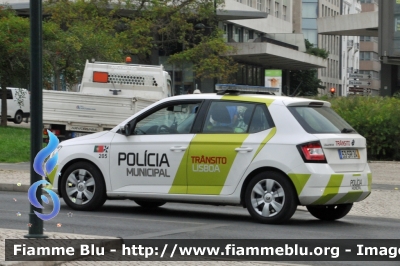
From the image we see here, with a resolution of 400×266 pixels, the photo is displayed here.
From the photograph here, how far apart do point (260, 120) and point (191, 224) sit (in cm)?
169

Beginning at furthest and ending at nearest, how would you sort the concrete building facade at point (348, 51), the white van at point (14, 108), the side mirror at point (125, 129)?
the concrete building facade at point (348, 51)
the white van at point (14, 108)
the side mirror at point (125, 129)

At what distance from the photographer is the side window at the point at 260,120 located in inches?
474

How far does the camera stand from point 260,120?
477 inches

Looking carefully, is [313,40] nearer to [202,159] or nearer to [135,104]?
[135,104]

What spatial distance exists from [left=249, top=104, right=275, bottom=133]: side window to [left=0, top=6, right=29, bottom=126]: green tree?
25.0m

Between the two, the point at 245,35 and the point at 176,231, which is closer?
the point at 176,231

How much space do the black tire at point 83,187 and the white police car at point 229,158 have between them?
0.01 m

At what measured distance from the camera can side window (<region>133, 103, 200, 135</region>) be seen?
494 inches

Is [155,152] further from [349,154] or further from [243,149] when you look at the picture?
[349,154]

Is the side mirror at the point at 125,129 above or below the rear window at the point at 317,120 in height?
below

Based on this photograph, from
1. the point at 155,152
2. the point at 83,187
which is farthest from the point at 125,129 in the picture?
the point at 83,187

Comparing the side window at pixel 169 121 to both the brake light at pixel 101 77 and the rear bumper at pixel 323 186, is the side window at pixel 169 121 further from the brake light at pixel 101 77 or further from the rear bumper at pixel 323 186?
the brake light at pixel 101 77

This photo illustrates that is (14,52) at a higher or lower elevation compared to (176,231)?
higher

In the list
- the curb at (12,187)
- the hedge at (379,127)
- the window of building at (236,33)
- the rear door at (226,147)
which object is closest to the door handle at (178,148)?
the rear door at (226,147)
